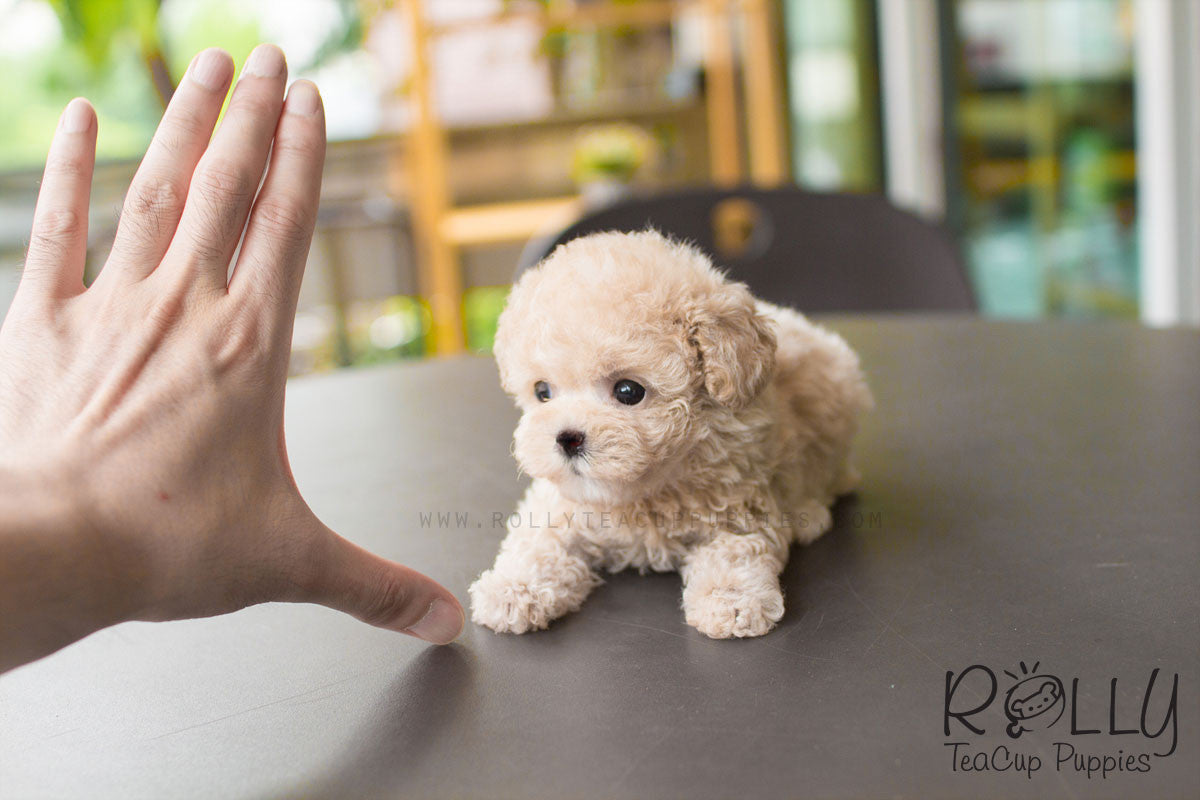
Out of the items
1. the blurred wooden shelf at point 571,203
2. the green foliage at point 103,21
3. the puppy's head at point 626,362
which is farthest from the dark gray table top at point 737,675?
the blurred wooden shelf at point 571,203

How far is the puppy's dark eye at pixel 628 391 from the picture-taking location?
65 centimetres

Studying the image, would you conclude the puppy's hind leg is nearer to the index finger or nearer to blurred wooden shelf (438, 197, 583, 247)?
the index finger

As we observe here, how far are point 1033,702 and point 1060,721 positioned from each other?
2cm

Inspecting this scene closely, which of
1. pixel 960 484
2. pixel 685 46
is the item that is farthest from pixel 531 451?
pixel 685 46

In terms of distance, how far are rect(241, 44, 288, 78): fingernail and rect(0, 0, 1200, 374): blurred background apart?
213 cm

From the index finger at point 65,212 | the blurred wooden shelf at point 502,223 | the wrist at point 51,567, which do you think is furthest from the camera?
the blurred wooden shelf at point 502,223

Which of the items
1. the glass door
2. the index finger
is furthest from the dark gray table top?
the glass door

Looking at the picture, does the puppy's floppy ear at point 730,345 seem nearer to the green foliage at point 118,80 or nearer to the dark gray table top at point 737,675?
the dark gray table top at point 737,675

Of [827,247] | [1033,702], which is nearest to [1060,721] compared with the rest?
[1033,702]

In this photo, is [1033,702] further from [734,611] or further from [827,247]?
[827,247]

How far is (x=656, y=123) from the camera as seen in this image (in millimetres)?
4836

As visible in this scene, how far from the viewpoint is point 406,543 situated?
2.73 ft

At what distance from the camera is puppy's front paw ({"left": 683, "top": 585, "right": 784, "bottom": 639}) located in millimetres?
622

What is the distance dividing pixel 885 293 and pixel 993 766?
1530 millimetres
